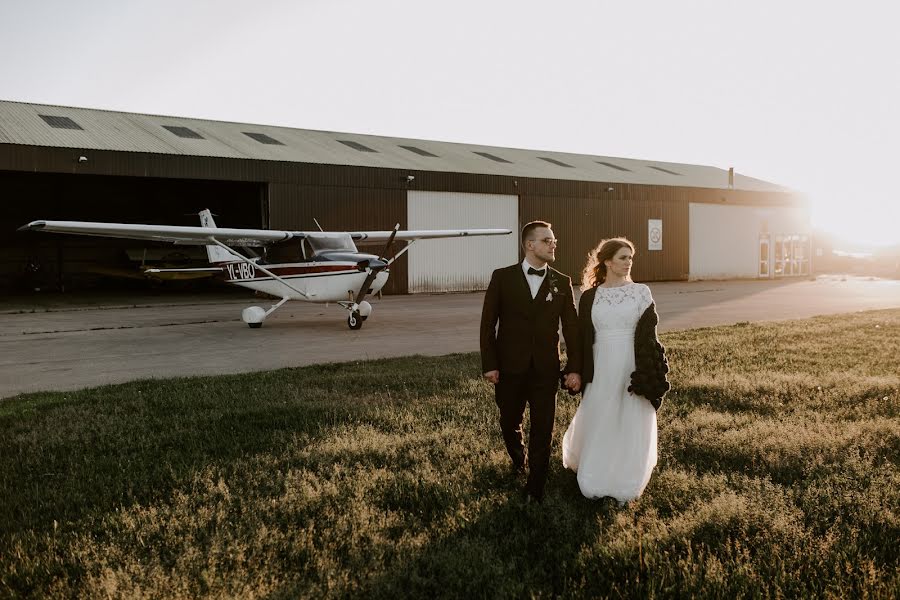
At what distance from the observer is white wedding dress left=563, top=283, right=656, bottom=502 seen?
424 cm

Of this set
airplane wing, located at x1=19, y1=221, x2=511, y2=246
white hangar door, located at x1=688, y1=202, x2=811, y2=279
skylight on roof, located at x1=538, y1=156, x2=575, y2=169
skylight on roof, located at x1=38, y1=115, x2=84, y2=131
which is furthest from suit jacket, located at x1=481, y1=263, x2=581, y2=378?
skylight on roof, located at x1=538, y1=156, x2=575, y2=169

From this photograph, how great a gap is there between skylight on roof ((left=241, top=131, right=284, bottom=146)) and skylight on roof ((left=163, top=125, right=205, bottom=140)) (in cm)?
222

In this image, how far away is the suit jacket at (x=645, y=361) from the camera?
4.10m

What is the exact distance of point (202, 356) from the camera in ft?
36.1

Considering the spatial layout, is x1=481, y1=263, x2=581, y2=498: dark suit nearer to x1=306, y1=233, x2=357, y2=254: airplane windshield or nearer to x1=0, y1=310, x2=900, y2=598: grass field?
x1=0, y1=310, x2=900, y2=598: grass field

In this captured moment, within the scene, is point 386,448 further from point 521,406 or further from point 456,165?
point 456,165

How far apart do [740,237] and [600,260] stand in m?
36.0

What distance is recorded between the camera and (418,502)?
4332 mm

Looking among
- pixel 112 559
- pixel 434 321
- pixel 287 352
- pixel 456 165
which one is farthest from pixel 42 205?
pixel 112 559

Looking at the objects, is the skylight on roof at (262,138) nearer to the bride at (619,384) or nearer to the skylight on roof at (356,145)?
the skylight on roof at (356,145)

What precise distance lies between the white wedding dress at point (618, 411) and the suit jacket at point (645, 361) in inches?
1.8

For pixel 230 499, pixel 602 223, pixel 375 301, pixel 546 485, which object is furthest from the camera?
pixel 602 223

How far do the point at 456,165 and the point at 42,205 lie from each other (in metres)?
18.8

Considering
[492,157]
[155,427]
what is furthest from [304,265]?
[492,157]
